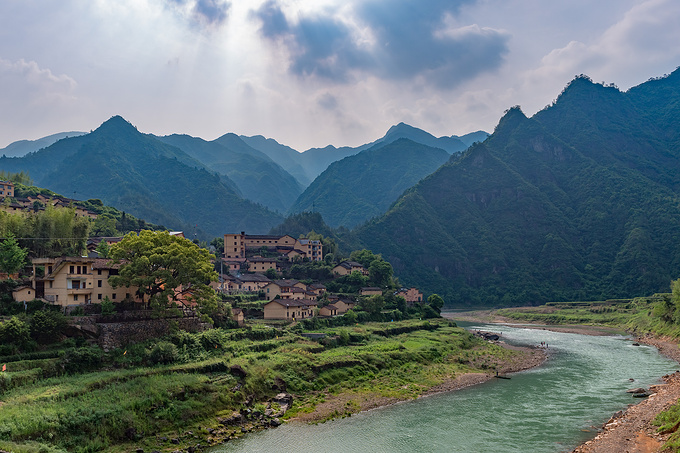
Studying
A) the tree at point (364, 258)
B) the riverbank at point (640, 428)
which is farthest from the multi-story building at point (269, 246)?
the riverbank at point (640, 428)

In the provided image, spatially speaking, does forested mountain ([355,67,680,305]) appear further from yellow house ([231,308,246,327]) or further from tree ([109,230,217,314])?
tree ([109,230,217,314])

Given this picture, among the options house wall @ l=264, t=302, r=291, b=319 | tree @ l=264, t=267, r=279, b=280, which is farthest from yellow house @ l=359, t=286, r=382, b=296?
house wall @ l=264, t=302, r=291, b=319

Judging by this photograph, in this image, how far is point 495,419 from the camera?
36.8m

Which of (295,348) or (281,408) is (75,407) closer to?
(281,408)

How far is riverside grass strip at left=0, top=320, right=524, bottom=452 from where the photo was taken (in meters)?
27.5

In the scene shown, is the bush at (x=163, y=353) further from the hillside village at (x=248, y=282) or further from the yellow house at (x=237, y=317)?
the yellow house at (x=237, y=317)

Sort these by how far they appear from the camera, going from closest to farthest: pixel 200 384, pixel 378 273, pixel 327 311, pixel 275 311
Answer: pixel 200 384
pixel 275 311
pixel 327 311
pixel 378 273

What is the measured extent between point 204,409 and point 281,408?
579cm

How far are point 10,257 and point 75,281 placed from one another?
6904 mm

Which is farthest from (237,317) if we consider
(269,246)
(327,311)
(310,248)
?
(310,248)

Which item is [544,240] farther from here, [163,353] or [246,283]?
[163,353]

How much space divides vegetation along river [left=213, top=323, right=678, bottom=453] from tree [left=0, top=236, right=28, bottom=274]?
2641cm

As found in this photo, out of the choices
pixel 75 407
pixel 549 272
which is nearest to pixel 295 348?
pixel 75 407

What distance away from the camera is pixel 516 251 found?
17100 centimetres
